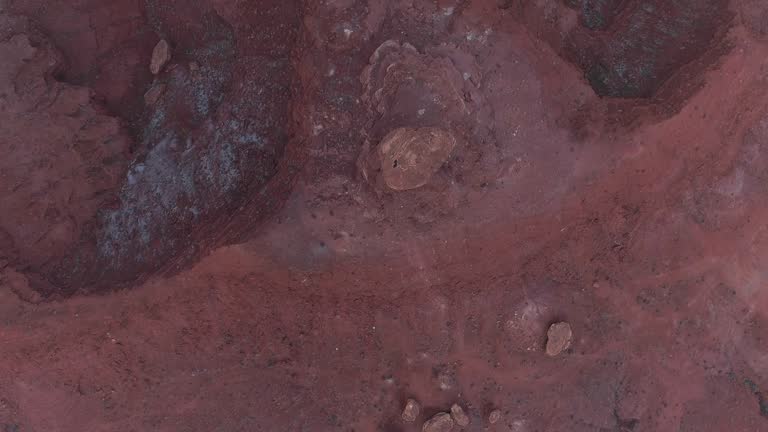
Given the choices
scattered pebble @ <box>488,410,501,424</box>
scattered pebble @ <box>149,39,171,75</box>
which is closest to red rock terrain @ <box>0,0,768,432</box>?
scattered pebble @ <box>488,410,501,424</box>

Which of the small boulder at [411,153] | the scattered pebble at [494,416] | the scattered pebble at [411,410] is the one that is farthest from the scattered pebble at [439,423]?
the small boulder at [411,153]

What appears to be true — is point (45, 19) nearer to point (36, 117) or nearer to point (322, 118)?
point (36, 117)

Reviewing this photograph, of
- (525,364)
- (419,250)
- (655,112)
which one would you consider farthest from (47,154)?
(655,112)

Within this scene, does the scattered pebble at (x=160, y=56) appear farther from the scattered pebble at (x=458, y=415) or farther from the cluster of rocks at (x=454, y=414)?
the scattered pebble at (x=458, y=415)

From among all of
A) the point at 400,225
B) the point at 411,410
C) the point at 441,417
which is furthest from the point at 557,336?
the point at 400,225

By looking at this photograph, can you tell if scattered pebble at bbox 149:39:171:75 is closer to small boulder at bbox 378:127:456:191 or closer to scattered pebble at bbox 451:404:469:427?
small boulder at bbox 378:127:456:191
